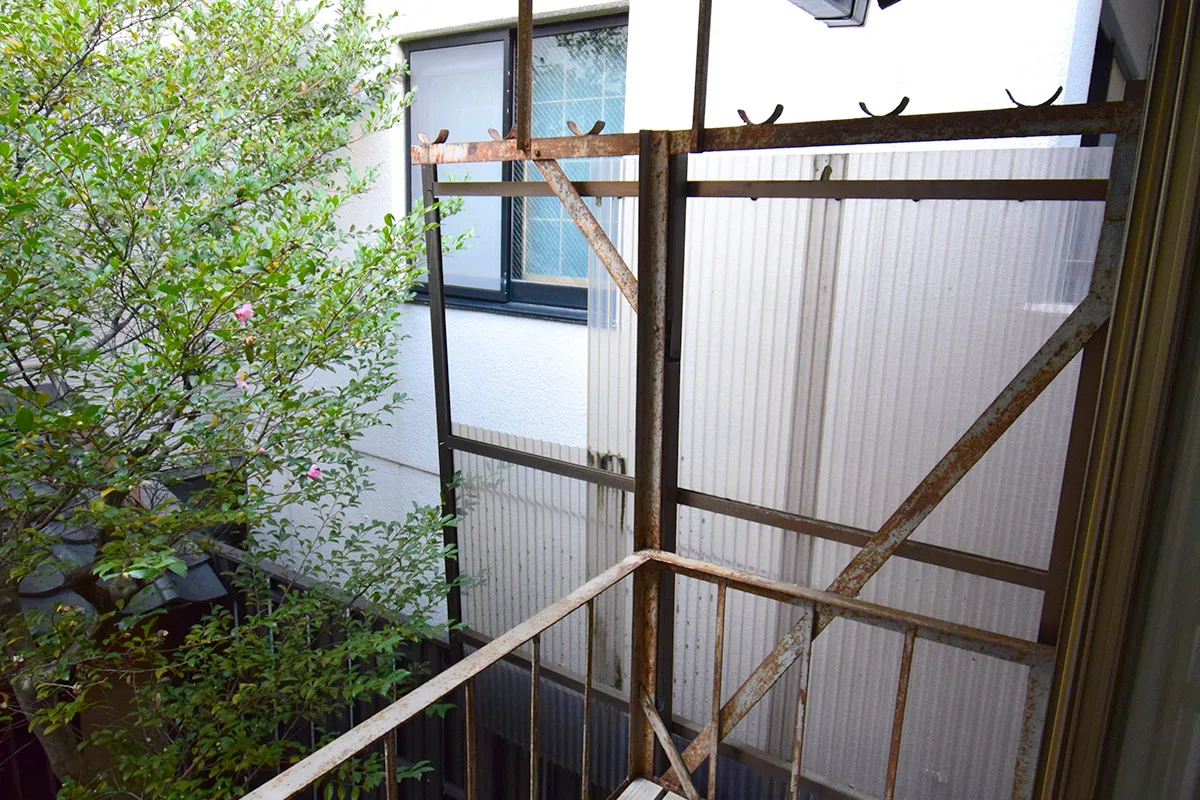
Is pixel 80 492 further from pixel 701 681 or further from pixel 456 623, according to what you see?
pixel 701 681

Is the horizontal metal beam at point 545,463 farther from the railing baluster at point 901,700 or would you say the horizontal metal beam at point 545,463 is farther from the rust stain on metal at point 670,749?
the railing baluster at point 901,700

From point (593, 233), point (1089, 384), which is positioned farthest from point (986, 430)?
point (593, 233)

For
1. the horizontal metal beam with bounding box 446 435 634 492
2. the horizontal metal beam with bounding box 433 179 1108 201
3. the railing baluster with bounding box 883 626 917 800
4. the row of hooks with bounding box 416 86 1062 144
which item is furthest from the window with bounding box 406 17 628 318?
the railing baluster with bounding box 883 626 917 800

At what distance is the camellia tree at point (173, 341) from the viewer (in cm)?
248

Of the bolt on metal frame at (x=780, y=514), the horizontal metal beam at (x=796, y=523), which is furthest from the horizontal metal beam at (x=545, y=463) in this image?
the bolt on metal frame at (x=780, y=514)

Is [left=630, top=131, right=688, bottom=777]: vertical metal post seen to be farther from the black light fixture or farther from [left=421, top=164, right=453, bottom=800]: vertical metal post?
[left=421, top=164, right=453, bottom=800]: vertical metal post

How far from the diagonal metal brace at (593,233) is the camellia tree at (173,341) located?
937 mm

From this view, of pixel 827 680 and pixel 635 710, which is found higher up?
pixel 635 710

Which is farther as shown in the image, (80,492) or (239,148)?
(239,148)

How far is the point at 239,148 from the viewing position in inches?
139

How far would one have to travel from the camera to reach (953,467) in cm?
175

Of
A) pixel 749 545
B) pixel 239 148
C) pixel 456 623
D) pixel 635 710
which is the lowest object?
pixel 456 623

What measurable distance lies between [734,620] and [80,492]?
2.45 m

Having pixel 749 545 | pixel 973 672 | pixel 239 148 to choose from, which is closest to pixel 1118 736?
pixel 973 672
